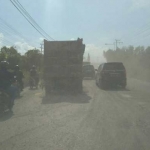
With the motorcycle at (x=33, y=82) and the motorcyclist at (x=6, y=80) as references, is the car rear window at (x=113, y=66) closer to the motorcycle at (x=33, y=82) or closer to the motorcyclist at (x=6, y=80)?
the motorcycle at (x=33, y=82)

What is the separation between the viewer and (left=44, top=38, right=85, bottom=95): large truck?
15.9 m

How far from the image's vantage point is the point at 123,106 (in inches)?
438

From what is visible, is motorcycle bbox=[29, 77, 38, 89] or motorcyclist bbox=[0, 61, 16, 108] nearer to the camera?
motorcyclist bbox=[0, 61, 16, 108]

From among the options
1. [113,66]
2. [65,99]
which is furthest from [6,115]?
[113,66]

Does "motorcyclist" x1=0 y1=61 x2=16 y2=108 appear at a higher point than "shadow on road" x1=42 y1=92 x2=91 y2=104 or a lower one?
higher

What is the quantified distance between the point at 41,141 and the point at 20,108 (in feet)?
16.5

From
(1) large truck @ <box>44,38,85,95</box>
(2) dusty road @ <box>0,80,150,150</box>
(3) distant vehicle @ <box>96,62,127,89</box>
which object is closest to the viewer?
(2) dusty road @ <box>0,80,150,150</box>

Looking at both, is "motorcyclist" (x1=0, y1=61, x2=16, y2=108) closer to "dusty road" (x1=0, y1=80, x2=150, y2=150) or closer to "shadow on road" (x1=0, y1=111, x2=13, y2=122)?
"shadow on road" (x1=0, y1=111, x2=13, y2=122)

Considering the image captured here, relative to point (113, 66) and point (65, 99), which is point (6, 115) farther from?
point (113, 66)

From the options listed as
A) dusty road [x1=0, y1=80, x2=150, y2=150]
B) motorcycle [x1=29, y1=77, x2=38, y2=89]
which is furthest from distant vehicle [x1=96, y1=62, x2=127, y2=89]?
dusty road [x1=0, y1=80, x2=150, y2=150]

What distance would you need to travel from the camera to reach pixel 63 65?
16016 millimetres

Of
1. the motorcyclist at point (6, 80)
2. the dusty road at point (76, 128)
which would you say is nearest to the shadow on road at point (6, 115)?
the dusty road at point (76, 128)

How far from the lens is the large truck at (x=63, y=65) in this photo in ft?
52.1

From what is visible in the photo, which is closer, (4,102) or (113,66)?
(4,102)
